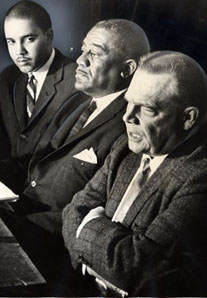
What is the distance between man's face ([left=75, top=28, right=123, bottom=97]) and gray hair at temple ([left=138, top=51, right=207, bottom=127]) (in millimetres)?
143

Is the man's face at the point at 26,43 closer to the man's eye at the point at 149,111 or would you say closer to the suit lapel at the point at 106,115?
the suit lapel at the point at 106,115

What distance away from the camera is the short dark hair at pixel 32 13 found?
9.40 ft

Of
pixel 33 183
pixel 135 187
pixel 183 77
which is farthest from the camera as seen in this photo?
pixel 33 183

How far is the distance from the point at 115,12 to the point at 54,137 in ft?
2.21

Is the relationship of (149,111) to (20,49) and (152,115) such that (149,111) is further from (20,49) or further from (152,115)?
(20,49)

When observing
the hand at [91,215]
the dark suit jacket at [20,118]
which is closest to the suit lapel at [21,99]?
the dark suit jacket at [20,118]

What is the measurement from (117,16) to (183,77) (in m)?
0.44

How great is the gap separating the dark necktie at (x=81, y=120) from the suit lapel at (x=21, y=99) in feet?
0.81

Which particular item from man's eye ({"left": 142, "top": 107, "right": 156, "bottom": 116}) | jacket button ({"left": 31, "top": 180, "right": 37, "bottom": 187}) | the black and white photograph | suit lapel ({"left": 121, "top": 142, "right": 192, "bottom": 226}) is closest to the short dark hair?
the black and white photograph

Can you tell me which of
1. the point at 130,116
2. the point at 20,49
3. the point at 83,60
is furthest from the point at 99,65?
the point at 20,49

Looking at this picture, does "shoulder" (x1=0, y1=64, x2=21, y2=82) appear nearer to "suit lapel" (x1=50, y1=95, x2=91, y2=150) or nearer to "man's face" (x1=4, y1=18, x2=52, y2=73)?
"man's face" (x1=4, y1=18, x2=52, y2=73)

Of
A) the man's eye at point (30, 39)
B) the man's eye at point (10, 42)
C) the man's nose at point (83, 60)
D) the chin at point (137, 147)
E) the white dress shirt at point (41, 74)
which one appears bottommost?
the chin at point (137, 147)

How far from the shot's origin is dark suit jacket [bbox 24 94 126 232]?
289cm

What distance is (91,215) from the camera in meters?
2.86
